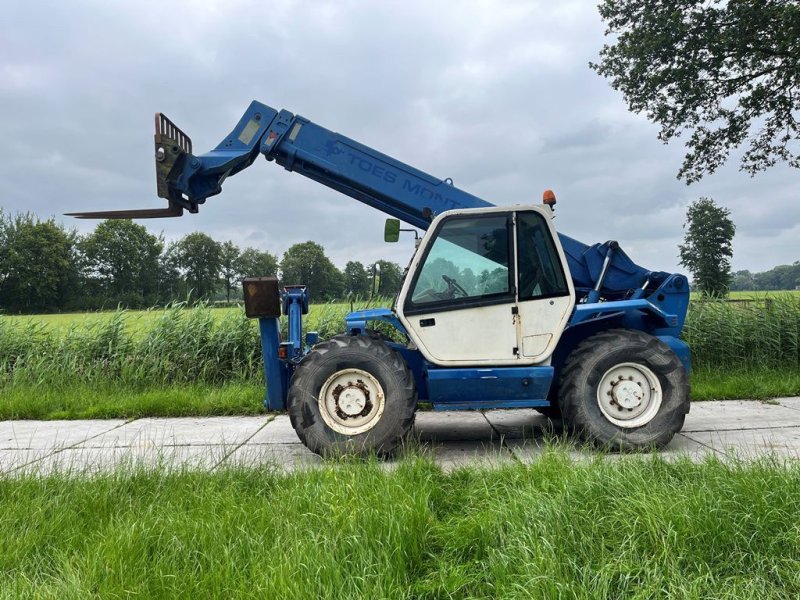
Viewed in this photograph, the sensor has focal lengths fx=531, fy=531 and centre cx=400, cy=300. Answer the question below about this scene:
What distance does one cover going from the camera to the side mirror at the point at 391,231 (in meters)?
4.73

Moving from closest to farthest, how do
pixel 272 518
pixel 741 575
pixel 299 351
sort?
pixel 741 575 < pixel 272 518 < pixel 299 351

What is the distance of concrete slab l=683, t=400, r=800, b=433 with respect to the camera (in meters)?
5.39

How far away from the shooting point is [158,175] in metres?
5.20

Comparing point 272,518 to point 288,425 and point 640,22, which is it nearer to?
point 288,425

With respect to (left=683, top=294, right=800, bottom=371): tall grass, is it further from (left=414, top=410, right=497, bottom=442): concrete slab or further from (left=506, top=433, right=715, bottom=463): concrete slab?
(left=414, top=410, right=497, bottom=442): concrete slab

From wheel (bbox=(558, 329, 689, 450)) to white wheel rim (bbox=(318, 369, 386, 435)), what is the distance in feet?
5.28

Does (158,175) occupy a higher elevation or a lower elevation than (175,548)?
higher

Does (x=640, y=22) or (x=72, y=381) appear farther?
(x=640, y=22)

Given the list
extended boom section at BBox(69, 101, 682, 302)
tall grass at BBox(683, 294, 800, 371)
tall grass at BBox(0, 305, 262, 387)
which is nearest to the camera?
extended boom section at BBox(69, 101, 682, 302)

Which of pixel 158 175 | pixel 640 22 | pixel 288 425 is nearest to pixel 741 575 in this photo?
pixel 288 425

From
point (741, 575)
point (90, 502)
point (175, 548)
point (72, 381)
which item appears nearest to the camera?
point (741, 575)

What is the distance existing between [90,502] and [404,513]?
1844 mm

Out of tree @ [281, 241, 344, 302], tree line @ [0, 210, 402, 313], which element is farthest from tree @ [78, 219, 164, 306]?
tree @ [281, 241, 344, 302]

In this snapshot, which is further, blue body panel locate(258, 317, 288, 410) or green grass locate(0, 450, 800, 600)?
blue body panel locate(258, 317, 288, 410)
